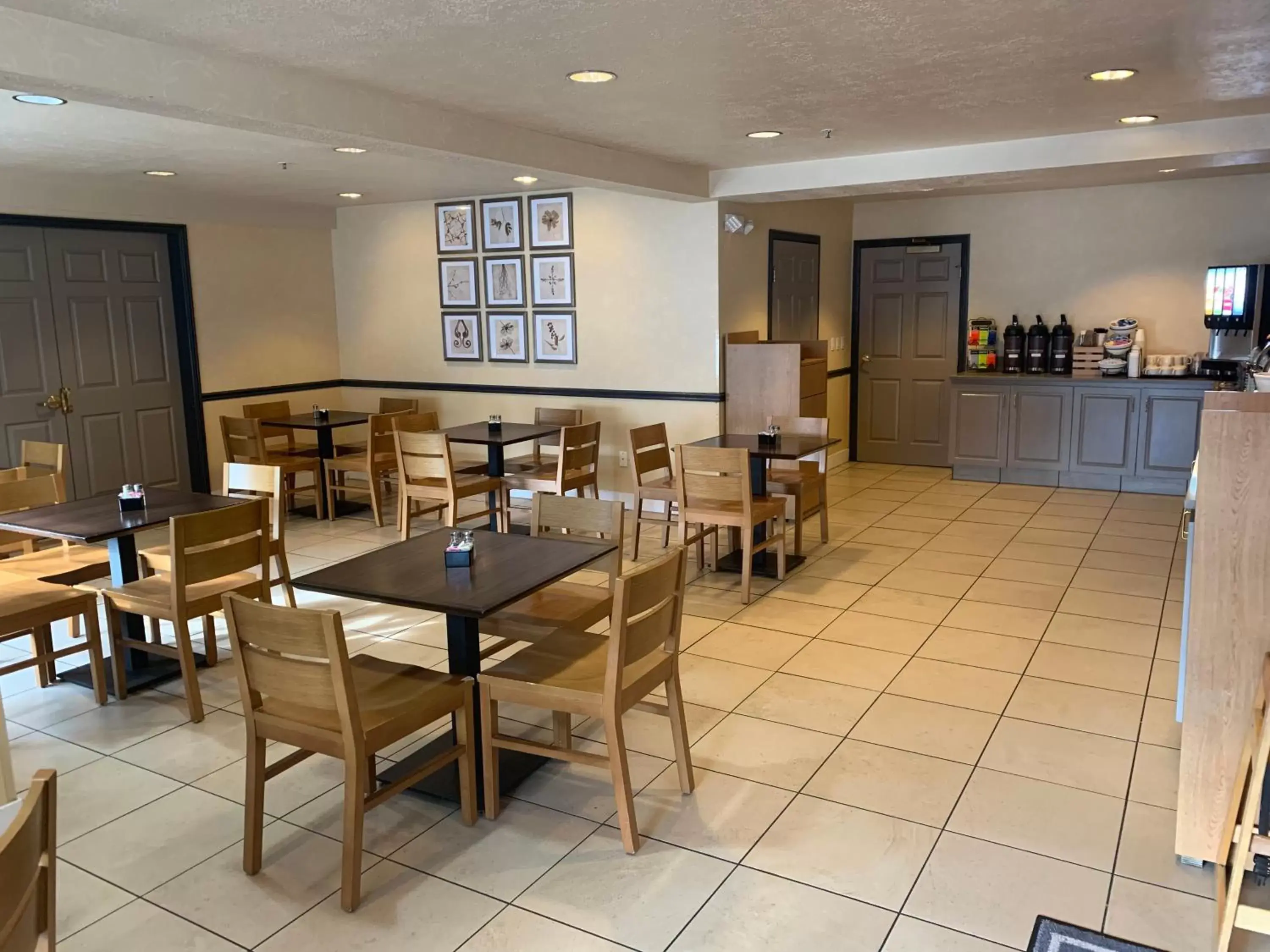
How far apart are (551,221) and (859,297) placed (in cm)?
313

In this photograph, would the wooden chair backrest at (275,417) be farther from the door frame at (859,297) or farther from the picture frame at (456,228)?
the door frame at (859,297)

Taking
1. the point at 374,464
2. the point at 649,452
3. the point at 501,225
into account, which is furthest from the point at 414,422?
the point at 649,452

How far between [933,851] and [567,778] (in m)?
1.17

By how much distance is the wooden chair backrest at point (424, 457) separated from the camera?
5.68 m

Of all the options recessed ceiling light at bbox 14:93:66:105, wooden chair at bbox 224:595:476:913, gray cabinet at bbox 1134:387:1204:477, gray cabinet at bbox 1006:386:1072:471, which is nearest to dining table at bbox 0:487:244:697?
wooden chair at bbox 224:595:476:913

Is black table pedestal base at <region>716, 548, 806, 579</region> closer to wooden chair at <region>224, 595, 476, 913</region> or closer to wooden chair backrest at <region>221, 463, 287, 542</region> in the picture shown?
wooden chair backrest at <region>221, 463, 287, 542</region>

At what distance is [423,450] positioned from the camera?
19.2 feet

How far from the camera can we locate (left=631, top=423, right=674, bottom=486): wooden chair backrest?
5352mm

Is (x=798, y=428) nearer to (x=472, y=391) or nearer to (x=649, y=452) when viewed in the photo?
(x=649, y=452)

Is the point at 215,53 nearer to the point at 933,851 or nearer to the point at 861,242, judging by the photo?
the point at 933,851

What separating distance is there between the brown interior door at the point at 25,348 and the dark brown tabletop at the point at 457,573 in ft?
14.1

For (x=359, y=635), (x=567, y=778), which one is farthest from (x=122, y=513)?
(x=567, y=778)

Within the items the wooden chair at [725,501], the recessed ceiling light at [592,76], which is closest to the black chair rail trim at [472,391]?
the wooden chair at [725,501]

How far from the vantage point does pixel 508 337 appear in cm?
742
